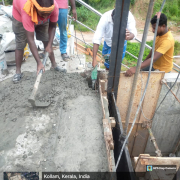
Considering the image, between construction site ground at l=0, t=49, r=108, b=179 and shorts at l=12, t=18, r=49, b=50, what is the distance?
69cm

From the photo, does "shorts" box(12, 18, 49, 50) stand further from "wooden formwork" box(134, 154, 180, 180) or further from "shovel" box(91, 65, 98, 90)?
"wooden formwork" box(134, 154, 180, 180)

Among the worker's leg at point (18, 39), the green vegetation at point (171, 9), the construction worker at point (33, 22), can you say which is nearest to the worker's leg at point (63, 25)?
the construction worker at point (33, 22)

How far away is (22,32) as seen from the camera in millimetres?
3109

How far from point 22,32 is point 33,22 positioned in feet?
2.00

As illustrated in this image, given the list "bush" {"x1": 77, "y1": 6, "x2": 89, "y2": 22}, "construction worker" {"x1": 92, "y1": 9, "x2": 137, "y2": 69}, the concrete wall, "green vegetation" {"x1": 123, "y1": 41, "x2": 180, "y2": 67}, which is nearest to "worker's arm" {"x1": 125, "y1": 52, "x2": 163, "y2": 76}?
"construction worker" {"x1": 92, "y1": 9, "x2": 137, "y2": 69}

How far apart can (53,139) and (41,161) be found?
30 centimetres

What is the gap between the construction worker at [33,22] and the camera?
8.04 feet

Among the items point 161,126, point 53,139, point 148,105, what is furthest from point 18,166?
point 161,126

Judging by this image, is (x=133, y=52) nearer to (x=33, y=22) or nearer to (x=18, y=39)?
(x=18, y=39)

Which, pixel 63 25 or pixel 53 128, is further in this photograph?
pixel 63 25

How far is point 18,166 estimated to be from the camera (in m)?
1.82

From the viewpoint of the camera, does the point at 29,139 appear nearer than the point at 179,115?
Yes

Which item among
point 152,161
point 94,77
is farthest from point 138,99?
point 152,161

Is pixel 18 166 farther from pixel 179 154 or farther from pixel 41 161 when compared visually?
pixel 179 154
